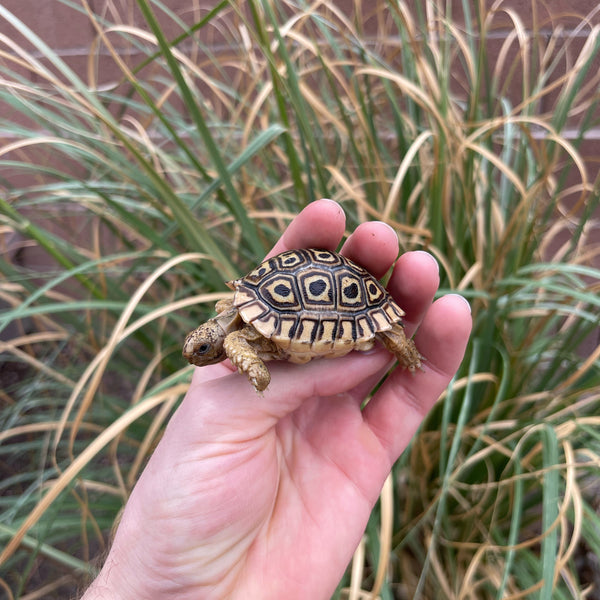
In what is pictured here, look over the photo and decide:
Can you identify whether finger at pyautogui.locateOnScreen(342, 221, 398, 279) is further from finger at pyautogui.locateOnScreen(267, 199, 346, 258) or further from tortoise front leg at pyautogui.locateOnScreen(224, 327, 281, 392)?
tortoise front leg at pyautogui.locateOnScreen(224, 327, 281, 392)

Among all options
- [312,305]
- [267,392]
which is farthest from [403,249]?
[267,392]

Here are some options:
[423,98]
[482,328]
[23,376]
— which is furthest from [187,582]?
[23,376]

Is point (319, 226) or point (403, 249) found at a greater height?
point (319, 226)

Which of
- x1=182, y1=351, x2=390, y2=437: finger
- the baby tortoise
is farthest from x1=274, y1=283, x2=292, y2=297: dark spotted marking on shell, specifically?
x1=182, y1=351, x2=390, y2=437: finger

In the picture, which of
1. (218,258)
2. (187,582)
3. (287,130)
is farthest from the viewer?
(218,258)

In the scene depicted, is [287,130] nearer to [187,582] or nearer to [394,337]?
[394,337]

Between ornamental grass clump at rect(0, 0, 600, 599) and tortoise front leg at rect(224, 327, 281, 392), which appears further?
ornamental grass clump at rect(0, 0, 600, 599)

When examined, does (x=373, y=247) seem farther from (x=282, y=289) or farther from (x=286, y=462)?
(x=286, y=462)
